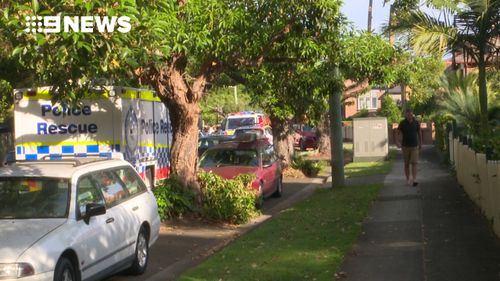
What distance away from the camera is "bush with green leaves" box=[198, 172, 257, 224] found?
552 inches

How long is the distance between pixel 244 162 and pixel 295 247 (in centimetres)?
717

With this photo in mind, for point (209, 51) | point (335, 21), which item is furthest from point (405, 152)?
point (209, 51)

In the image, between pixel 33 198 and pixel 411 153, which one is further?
pixel 411 153

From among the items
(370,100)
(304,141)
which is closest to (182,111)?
(304,141)

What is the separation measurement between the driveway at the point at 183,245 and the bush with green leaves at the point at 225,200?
0.74ft

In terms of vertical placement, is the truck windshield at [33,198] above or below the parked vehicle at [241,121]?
below

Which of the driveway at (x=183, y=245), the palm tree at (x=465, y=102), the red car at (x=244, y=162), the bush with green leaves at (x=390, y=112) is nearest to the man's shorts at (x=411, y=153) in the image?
the palm tree at (x=465, y=102)

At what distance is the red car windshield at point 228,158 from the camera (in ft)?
56.4

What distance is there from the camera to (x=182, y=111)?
543 inches

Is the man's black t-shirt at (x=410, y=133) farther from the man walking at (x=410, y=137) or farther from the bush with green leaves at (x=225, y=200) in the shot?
the bush with green leaves at (x=225, y=200)

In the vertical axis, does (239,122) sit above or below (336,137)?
above

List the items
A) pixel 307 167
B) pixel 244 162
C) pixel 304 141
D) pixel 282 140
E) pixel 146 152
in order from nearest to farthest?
pixel 146 152, pixel 244 162, pixel 307 167, pixel 282 140, pixel 304 141

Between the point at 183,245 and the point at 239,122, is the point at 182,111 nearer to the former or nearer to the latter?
the point at 183,245

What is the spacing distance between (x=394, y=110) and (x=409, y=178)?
2911 cm
